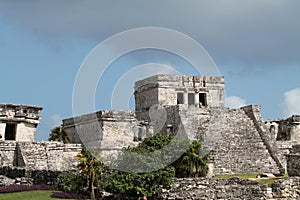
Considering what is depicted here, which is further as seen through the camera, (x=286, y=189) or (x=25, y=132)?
(x=25, y=132)

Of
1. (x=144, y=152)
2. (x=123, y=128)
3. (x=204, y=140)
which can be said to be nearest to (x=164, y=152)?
(x=144, y=152)

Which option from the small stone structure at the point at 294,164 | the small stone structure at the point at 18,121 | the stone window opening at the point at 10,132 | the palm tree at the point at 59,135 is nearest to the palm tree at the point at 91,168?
the small stone structure at the point at 294,164

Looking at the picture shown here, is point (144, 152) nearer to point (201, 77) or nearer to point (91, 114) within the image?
point (91, 114)

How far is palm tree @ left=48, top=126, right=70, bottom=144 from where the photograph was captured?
30.3 meters

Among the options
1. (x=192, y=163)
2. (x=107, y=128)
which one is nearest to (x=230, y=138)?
(x=107, y=128)

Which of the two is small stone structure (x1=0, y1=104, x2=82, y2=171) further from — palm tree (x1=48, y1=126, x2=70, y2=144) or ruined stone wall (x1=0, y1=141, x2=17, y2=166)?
palm tree (x1=48, y1=126, x2=70, y2=144)

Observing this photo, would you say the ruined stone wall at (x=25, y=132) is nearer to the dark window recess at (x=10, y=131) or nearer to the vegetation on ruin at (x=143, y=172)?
the dark window recess at (x=10, y=131)

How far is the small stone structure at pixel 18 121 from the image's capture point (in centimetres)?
2702

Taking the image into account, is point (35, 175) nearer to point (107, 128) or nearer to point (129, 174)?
point (129, 174)

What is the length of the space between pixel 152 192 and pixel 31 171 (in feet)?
20.7

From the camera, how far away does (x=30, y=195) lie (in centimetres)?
1612

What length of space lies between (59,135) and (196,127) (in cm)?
878

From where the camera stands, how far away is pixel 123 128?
30.1 meters

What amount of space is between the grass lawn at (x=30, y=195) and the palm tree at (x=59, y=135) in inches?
522
